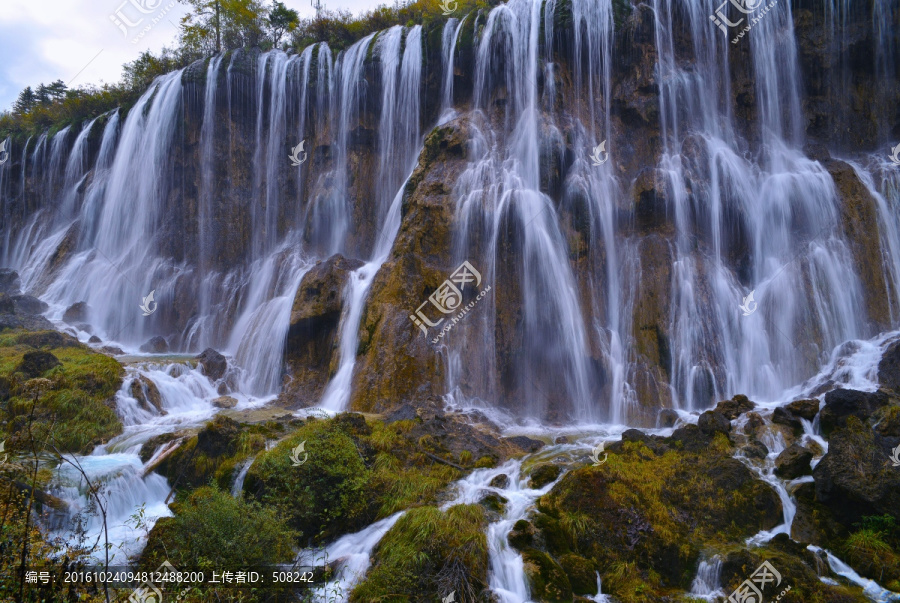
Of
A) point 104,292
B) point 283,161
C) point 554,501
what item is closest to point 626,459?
point 554,501

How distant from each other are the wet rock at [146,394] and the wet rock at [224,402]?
62.9 inches

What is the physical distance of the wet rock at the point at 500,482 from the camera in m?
9.79

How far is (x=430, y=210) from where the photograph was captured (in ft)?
58.4

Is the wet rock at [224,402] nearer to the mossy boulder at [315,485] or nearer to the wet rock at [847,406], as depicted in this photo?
the mossy boulder at [315,485]

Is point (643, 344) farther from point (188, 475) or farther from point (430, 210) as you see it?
point (188, 475)

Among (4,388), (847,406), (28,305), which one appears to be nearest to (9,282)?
(28,305)

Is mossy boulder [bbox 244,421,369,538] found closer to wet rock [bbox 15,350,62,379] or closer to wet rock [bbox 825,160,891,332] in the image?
wet rock [bbox 15,350,62,379]

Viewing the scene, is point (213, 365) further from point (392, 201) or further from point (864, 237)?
point (864, 237)

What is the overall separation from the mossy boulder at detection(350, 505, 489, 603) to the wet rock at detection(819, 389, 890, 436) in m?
7.13

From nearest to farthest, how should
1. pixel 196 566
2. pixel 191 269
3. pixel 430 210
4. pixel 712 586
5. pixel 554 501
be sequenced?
pixel 196 566, pixel 712 586, pixel 554 501, pixel 430 210, pixel 191 269

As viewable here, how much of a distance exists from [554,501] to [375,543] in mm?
2777

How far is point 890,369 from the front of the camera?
12.6 metres

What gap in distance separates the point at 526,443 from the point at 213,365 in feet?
36.1

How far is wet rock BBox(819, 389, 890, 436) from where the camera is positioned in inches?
398
